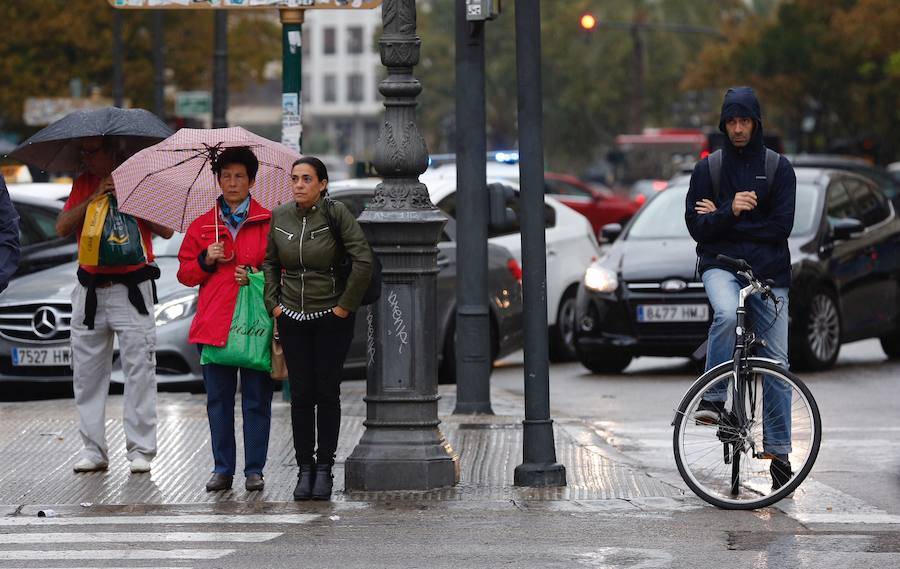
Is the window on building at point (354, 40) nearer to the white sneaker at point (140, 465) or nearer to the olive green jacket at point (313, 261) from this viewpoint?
the white sneaker at point (140, 465)

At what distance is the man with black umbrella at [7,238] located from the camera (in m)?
7.75

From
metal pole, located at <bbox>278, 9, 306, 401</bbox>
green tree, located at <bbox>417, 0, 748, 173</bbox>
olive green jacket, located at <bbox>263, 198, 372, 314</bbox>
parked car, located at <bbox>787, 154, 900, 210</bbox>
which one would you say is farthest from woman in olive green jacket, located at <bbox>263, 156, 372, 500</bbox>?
green tree, located at <bbox>417, 0, 748, 173</bbox>

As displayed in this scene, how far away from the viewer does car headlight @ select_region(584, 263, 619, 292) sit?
49.0 feet

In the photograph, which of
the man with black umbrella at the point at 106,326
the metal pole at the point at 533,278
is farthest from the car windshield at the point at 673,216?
the man with black umbrella at the point at 106,326

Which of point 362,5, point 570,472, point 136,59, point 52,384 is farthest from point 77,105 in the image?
point 570,472

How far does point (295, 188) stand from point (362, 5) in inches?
125

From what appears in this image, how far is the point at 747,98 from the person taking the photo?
28.2ft

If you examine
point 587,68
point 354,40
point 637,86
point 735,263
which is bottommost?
point 735,263

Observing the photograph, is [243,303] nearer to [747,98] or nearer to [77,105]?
[747,98]

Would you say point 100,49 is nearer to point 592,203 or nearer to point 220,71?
point 592,203

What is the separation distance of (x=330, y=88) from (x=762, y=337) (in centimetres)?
13624

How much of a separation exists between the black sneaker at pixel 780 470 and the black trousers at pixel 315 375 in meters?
1.97

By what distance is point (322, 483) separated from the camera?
8.70 metres

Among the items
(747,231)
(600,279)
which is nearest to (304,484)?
(747,231)
